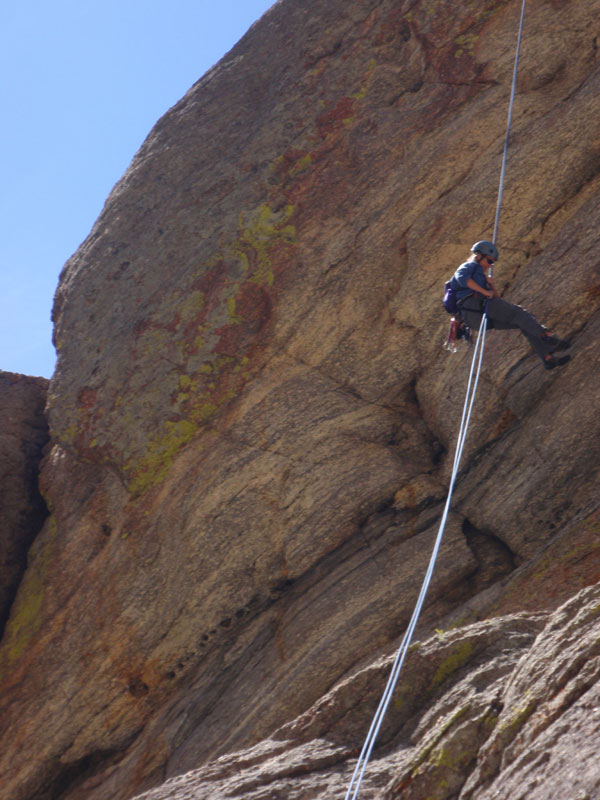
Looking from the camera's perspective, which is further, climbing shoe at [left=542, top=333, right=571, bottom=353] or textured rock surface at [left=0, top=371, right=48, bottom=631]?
textured rock surface at [left=0, top=371, right=48, bottom=631]

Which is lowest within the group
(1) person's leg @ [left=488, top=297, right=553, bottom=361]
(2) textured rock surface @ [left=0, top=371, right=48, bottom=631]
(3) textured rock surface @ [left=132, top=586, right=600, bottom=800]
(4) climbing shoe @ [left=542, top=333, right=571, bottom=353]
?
(3) textured rock surface @ [left=132, top=586, right=600, bottom=800]

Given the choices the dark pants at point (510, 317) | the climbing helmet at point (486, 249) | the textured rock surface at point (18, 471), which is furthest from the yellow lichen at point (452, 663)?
the textured rock surface at point (18, 471)

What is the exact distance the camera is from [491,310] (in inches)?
458

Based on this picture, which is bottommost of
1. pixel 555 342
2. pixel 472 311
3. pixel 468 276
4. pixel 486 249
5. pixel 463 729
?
pixel 463 729

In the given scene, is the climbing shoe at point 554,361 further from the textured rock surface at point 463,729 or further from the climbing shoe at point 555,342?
the textured rock surface at point 463,729

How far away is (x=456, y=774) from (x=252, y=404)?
8.83 meters

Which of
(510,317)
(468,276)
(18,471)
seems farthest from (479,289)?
(18,471)

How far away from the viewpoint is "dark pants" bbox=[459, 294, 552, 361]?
11.5m

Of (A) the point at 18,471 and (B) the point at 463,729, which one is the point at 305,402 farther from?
(B) the point at 463,729

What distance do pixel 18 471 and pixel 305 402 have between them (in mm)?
6542

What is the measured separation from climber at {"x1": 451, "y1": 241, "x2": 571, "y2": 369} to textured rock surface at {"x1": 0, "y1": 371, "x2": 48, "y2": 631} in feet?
32.0

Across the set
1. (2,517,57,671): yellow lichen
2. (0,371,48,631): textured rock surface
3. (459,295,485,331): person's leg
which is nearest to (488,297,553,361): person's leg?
(459,295,485,331): person's leg

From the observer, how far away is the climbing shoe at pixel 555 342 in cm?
1154

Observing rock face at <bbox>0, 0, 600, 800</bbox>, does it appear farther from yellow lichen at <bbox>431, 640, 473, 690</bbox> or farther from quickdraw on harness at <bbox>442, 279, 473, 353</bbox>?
yellow lichen at <bbox>431, 640, 473, 690</bbox>
